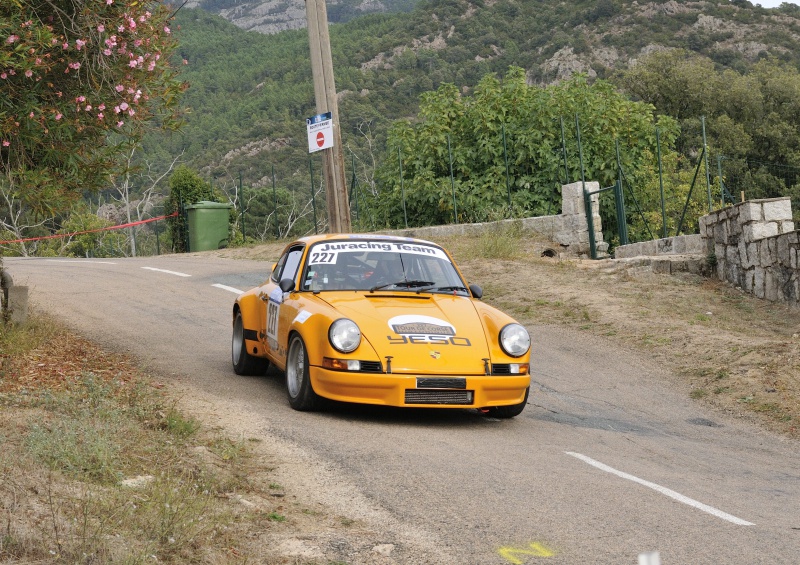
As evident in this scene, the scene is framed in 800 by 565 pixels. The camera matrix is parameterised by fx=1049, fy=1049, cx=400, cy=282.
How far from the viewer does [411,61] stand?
227 feet

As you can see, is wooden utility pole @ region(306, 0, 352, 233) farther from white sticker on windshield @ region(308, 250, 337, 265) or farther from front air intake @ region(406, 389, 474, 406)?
front air intake @ region(406, 389, 474, 406)

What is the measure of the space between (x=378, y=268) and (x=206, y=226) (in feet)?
73.4

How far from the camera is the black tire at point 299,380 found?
29.2 feet

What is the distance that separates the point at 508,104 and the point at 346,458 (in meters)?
21.0

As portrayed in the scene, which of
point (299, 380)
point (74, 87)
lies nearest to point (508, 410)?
point (299, 380)

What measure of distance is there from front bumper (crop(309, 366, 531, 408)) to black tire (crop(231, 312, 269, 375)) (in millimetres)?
2274

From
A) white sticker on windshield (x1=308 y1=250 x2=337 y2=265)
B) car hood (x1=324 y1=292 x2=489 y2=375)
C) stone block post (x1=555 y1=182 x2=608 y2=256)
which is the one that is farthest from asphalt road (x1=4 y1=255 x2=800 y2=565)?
stone block post (x1=555 y1=182 x2=608 y2=256)

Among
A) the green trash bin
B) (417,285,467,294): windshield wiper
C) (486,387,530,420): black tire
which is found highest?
the green trash bin

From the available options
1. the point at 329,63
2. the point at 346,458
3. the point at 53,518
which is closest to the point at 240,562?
the point at 53,518

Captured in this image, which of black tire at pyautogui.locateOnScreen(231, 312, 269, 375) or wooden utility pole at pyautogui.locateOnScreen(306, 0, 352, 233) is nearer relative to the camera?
black tire at pyautogui.locateOnScreen(231, 312, 269, 375)

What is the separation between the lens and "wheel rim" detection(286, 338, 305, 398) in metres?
9.14

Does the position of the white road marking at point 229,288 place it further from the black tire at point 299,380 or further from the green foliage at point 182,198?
the green foliage at point 182,198

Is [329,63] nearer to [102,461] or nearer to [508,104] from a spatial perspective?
[508,104]

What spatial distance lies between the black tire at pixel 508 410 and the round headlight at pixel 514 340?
40 cm
